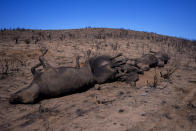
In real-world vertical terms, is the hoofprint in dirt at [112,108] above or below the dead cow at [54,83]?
below

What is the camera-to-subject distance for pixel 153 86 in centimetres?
391

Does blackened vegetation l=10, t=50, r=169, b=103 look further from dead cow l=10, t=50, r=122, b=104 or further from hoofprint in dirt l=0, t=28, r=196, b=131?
hoofprint in dirt l=0, t=28, r=196, b=131

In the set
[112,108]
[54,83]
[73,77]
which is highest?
[73,77]

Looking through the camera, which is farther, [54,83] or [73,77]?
[73,77]

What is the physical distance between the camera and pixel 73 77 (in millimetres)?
3580

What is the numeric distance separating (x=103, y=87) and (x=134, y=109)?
4.69ft

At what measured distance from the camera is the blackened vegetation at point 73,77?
10.6 ft

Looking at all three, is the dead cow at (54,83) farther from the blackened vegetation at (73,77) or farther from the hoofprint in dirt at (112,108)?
the hoofprint in dirt at (112,108)

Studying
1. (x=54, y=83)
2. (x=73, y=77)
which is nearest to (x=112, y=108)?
(x=73, y=77)

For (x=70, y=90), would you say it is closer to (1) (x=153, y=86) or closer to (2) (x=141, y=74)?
(1) (x=153, y=86)

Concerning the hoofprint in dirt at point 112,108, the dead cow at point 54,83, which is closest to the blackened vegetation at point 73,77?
the dead cow at point 54,83

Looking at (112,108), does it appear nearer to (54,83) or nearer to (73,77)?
(73,77)

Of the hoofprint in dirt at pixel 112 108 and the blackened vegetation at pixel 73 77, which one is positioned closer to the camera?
the hoofprint in dirt at pixel 112 108

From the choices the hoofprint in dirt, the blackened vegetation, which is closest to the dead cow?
the blackened vegetation
